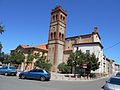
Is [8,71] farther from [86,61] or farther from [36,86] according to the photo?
[86,61]

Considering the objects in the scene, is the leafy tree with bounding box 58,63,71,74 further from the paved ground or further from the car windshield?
the car windshield

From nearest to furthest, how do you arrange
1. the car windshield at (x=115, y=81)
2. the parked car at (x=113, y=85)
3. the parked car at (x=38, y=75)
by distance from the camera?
the parked car at (x=113, y=85) < the car windshield at (x=115, y=81) < the parked car at (x=38, y=75)

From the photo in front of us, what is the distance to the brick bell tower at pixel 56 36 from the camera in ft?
200

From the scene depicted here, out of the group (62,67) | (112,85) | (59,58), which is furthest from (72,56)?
(112,85)

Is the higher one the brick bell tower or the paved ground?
the brick bell tower

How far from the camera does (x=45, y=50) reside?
66688 mm

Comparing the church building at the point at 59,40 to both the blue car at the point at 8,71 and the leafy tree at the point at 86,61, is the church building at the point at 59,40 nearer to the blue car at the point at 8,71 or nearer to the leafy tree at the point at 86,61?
the leafy tree at the point at 86,61

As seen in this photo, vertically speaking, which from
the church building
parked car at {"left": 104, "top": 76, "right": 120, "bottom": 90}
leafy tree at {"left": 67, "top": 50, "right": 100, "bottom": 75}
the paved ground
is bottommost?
the paved ground

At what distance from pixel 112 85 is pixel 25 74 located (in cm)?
1538

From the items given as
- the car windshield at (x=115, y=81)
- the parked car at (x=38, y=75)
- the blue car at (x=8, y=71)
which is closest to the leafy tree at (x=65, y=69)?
the blue car at (x=8, y=71)

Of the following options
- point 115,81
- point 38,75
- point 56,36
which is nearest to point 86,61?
point 38,75

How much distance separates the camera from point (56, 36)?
62688 mm

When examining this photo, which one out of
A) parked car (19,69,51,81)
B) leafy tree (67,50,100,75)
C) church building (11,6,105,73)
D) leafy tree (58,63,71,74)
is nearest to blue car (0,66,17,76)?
parked car (19,69,51,81)

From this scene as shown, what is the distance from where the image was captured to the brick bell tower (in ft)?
200
